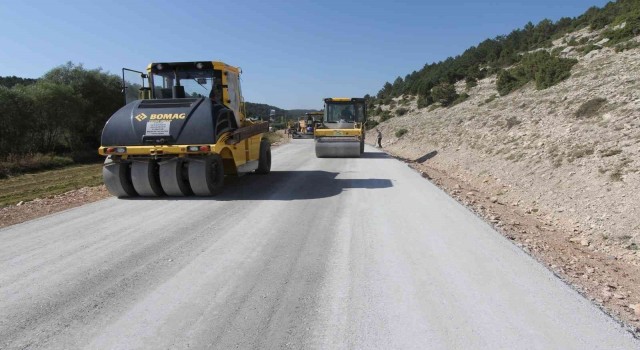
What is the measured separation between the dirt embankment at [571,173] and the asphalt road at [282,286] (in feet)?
2.70

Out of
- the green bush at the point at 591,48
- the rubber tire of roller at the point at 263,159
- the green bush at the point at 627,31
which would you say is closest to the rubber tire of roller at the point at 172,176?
the rubber tire of roller at the point at 263,159

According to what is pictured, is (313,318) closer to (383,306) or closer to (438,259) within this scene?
(383,306)

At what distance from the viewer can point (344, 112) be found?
74.6 ft

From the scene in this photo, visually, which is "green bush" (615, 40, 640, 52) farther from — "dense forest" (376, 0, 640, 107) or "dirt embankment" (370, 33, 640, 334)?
"dirt embankment" (370, 33, 640, 334)

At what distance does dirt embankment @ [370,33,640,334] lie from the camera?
579 centimetres

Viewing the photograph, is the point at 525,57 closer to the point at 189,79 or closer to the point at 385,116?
the point at 385,116

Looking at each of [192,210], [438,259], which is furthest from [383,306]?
[192,210]

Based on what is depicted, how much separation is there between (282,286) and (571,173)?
27.2 feet

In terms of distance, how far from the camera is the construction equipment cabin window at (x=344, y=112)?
22641 mm

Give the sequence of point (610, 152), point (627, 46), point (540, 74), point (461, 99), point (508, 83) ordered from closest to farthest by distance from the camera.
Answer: point (610, 152) < point (627, 46) < point (540, 74) < point (508, 83) < point (461, 99)

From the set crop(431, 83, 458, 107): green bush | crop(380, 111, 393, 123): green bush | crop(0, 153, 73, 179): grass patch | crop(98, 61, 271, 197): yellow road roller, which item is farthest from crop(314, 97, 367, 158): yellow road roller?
crop(380, 111, 393, 123): green bush

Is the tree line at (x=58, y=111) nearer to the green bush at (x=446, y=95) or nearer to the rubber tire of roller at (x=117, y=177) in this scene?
the rubber tire of roller at (x=117, y=177)

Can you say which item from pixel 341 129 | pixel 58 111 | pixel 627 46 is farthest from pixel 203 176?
pixel 58 111

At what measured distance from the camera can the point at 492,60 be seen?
1879 inches
